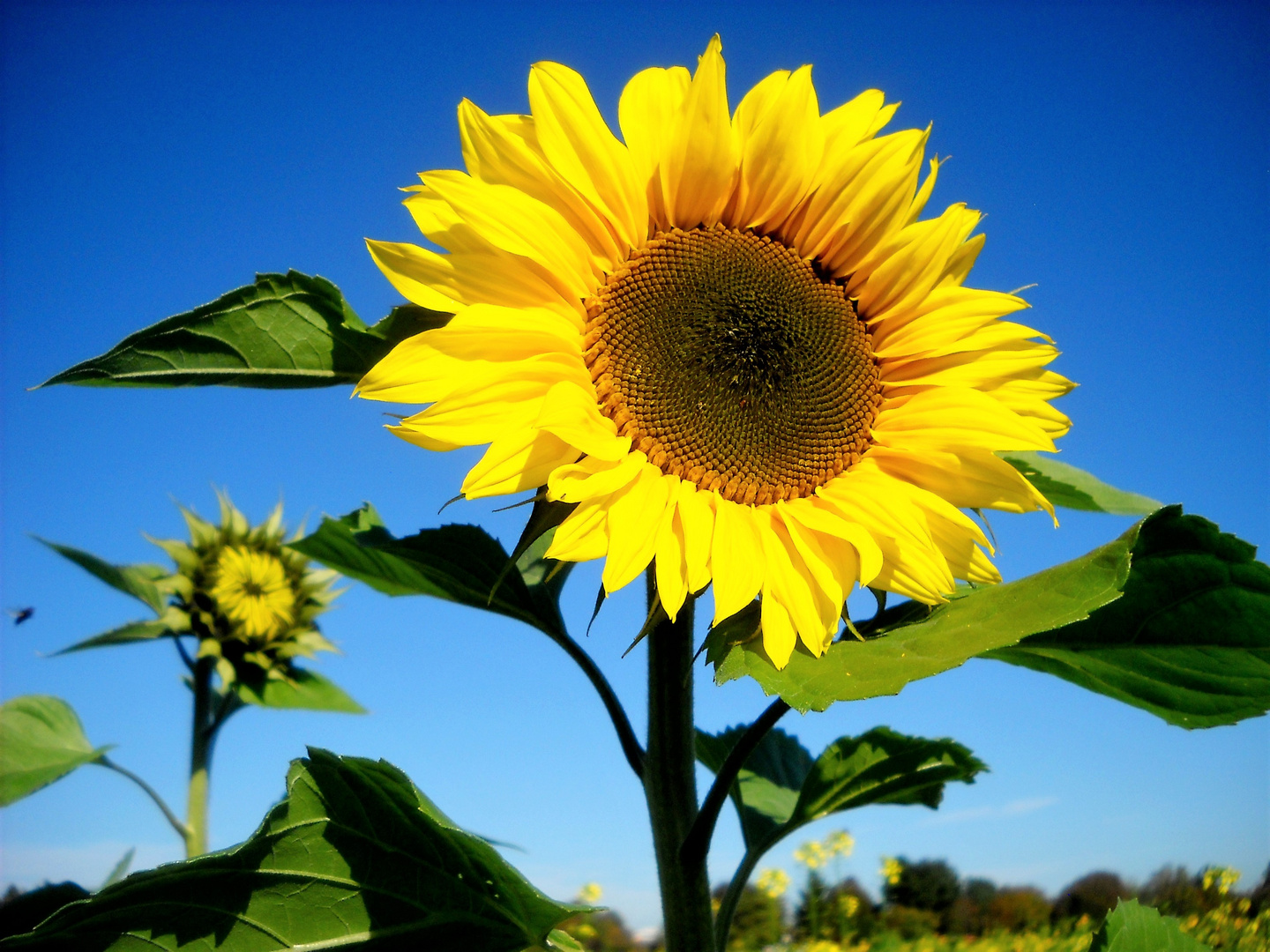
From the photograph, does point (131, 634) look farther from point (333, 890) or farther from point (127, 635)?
point (333, 890)

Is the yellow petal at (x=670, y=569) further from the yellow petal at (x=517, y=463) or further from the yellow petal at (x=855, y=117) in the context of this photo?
the yellow petal at (x=855, y=117)

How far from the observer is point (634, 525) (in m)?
1.38

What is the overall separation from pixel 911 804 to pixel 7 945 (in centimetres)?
170

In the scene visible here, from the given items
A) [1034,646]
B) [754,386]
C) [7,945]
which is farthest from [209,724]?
[1034,646]

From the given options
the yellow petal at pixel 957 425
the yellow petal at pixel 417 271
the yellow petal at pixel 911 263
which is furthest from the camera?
the yellow petal at pixel 911 263

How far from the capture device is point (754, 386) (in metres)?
1.71

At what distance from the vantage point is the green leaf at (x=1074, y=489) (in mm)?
1704

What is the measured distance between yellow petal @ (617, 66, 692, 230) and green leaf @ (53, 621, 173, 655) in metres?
3.21

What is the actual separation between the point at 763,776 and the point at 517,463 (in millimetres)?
1395

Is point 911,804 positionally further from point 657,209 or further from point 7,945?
point 7,945

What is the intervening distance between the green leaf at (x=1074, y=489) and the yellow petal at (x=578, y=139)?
80 centimetres

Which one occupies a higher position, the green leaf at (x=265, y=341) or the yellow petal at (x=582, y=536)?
the green leaf at (x=265, y=341)

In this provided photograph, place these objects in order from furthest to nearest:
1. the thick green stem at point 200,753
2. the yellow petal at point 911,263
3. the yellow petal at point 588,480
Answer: the thick green stem at point 200,753 < the yellow petal at point 911,263 < the yellow petal at point 588,480

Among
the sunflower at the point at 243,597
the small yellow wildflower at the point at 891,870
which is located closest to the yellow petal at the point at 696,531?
the sunflower at the point at 243,597
